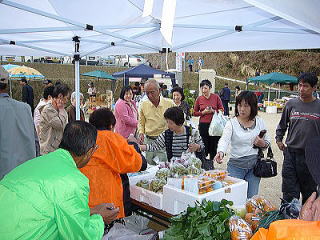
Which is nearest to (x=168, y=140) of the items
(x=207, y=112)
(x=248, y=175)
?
(x=248, y=175)

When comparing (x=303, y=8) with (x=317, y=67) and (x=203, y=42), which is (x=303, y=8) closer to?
(x=203, y=42)

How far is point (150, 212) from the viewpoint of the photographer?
276cm

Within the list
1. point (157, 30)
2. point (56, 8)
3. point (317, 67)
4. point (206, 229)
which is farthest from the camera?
point (317, 67)

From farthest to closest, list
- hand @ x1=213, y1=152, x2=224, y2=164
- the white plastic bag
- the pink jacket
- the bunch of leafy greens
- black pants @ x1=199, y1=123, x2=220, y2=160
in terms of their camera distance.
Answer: black pants @ x1=199, y1=123, x2=220, y2=160 < the pink jacket < the white plastic bag < hand @ x1=213, y1=152, x2=224, y2=164 < the bunch of leafy greens

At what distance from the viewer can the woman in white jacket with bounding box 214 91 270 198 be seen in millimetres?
3139

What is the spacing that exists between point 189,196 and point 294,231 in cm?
133

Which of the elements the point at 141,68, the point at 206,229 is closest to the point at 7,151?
the point at 206,229

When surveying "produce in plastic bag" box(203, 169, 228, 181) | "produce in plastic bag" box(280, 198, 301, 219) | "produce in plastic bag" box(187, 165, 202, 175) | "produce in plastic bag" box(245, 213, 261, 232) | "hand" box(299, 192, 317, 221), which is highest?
"hand" box(299, 192, 317, 221)

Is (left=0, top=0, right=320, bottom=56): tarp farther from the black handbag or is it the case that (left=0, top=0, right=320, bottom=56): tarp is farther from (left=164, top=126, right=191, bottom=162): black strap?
the black handbag

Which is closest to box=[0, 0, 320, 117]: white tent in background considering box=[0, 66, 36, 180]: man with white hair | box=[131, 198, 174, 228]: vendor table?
box=[0, 66, 36, 180]: man with white hair

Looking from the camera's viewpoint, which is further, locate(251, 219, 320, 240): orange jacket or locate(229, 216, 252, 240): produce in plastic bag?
locate(229, 216, 252, 240): produce in plastic bag

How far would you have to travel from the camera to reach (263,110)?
65.2 ft

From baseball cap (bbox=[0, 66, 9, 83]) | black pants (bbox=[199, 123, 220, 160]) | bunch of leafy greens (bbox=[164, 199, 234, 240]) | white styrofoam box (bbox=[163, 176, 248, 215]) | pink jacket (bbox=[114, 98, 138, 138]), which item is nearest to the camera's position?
bunch of leafy greens (bbox=[164, 199, 234, 240])

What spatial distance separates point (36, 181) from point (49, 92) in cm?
382
